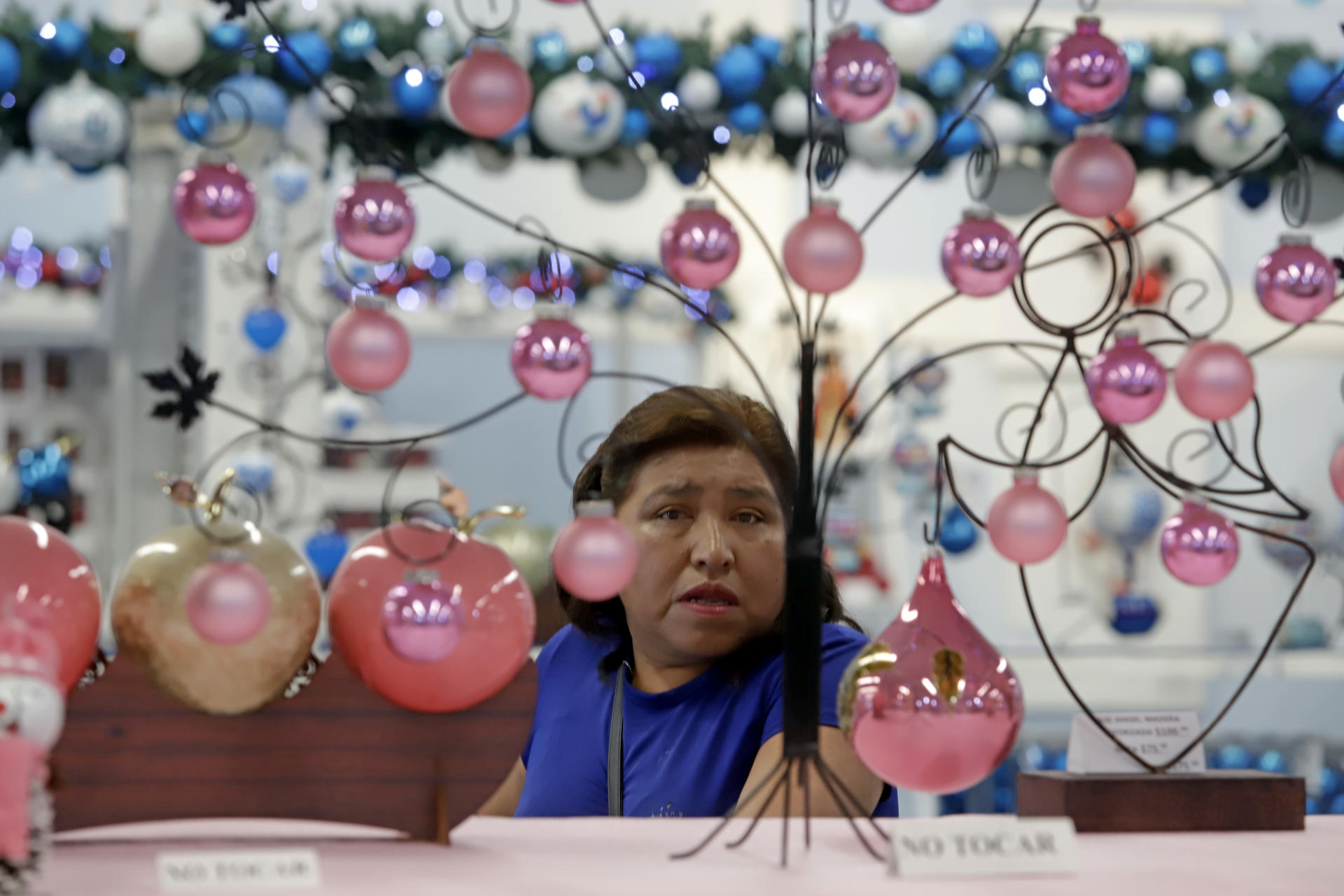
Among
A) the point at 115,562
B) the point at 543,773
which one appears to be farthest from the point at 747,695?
the point at 115,562

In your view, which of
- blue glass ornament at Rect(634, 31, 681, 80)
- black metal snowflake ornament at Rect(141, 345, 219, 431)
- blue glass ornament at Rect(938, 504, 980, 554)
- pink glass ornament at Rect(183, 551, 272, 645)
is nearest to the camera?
pink glass ornament at Rect(183, 551, 272, 645)

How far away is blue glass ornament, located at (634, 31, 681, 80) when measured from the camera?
107 inches

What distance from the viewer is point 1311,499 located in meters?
4.36

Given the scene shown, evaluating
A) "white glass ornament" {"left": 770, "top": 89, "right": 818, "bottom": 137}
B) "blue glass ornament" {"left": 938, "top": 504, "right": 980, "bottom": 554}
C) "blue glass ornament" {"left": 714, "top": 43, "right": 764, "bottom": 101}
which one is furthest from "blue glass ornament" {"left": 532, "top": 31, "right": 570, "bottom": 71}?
"blue glass ornament" {"left": 938, "top": 504, "right": 980, "bottom": 554}

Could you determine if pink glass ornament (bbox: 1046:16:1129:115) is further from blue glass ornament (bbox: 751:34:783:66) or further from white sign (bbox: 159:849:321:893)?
blue glass ornament (bbox: 751:34:783:66)

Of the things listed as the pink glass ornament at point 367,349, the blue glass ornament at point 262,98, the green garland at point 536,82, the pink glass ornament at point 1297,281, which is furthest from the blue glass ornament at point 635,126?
the pink glass ornament at point 367,349

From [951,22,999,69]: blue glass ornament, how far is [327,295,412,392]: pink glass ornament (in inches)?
88.6

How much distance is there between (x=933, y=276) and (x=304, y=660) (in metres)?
4.03

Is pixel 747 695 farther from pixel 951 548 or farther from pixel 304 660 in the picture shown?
pixel 951 548

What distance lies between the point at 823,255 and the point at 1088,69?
213 millimetres

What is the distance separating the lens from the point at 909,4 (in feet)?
2.93

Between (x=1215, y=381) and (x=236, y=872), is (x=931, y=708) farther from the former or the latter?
(x=236, y=872)

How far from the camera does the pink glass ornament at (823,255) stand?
85 cm

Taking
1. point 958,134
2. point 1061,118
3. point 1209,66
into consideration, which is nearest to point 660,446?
point 958,134
